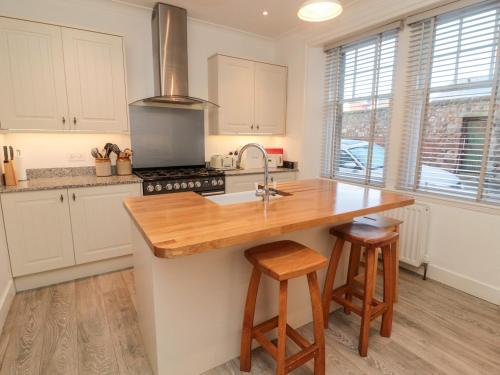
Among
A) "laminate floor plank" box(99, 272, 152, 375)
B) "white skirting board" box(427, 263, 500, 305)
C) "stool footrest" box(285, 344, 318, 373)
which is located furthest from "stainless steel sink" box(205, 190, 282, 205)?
"white skirting board" box(427, 263, 500, 305)

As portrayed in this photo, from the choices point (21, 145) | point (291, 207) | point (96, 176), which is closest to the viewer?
point (291, 207)

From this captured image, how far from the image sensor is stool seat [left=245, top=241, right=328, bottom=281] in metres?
1.36

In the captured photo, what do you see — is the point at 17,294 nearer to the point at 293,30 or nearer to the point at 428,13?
the point at 293,30

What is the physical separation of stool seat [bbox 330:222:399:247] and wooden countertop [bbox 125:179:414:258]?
6.7 inches

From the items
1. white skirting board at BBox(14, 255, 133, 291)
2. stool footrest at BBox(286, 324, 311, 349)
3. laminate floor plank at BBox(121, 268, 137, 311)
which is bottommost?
laminate floor plank at BBox(121, 268, 137, 311)

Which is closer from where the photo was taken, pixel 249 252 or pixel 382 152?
pixel 249 252

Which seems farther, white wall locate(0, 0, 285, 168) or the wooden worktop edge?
white wall locate(0, 0, 285, 168)

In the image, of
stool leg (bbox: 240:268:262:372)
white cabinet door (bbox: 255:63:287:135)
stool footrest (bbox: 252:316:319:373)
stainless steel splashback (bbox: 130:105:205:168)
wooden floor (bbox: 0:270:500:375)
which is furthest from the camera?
white cabinet door (bbox: 255:63:287:135)

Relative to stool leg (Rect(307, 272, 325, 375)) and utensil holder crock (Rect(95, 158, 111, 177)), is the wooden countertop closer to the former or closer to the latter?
stool leg (Rect(307, 272, 325, 375))

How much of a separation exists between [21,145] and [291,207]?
277cm

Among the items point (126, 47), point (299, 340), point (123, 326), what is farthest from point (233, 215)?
point (126, 47)

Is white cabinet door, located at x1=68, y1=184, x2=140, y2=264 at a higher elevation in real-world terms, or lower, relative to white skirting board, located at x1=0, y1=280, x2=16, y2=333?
higher

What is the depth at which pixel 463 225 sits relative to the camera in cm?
250

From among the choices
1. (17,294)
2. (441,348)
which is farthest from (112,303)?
(441,348)
